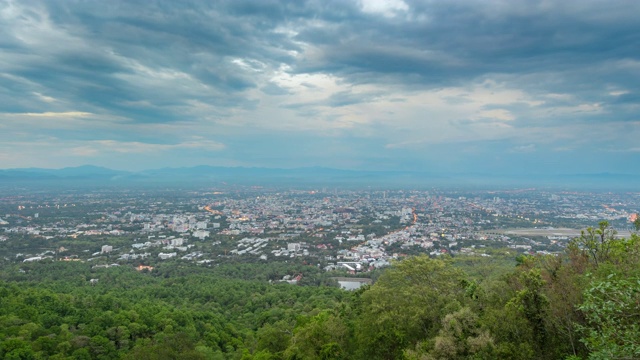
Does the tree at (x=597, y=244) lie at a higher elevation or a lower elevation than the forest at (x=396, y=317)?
higher

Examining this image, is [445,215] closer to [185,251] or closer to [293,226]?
[293,226]

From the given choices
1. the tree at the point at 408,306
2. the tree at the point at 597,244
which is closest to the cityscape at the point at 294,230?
the tree at the point at 597,244

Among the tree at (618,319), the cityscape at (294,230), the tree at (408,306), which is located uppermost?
the tree at (618,319)

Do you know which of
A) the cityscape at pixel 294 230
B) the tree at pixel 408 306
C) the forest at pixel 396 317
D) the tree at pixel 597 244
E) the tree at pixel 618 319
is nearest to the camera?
the tree at pixel 618 319

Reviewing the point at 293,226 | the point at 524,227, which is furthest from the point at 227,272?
the point at 524,227

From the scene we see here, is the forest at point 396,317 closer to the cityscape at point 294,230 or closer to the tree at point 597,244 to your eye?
the tree at point 597,244

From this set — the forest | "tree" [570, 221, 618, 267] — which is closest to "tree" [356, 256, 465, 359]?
the forest

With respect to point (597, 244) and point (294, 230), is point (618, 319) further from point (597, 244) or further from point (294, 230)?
point (294, 230)

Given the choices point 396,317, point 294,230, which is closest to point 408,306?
point 396,317

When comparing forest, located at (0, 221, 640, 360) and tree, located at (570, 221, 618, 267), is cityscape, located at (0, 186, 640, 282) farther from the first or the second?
tree, located at (570, 221, 618, 267)
